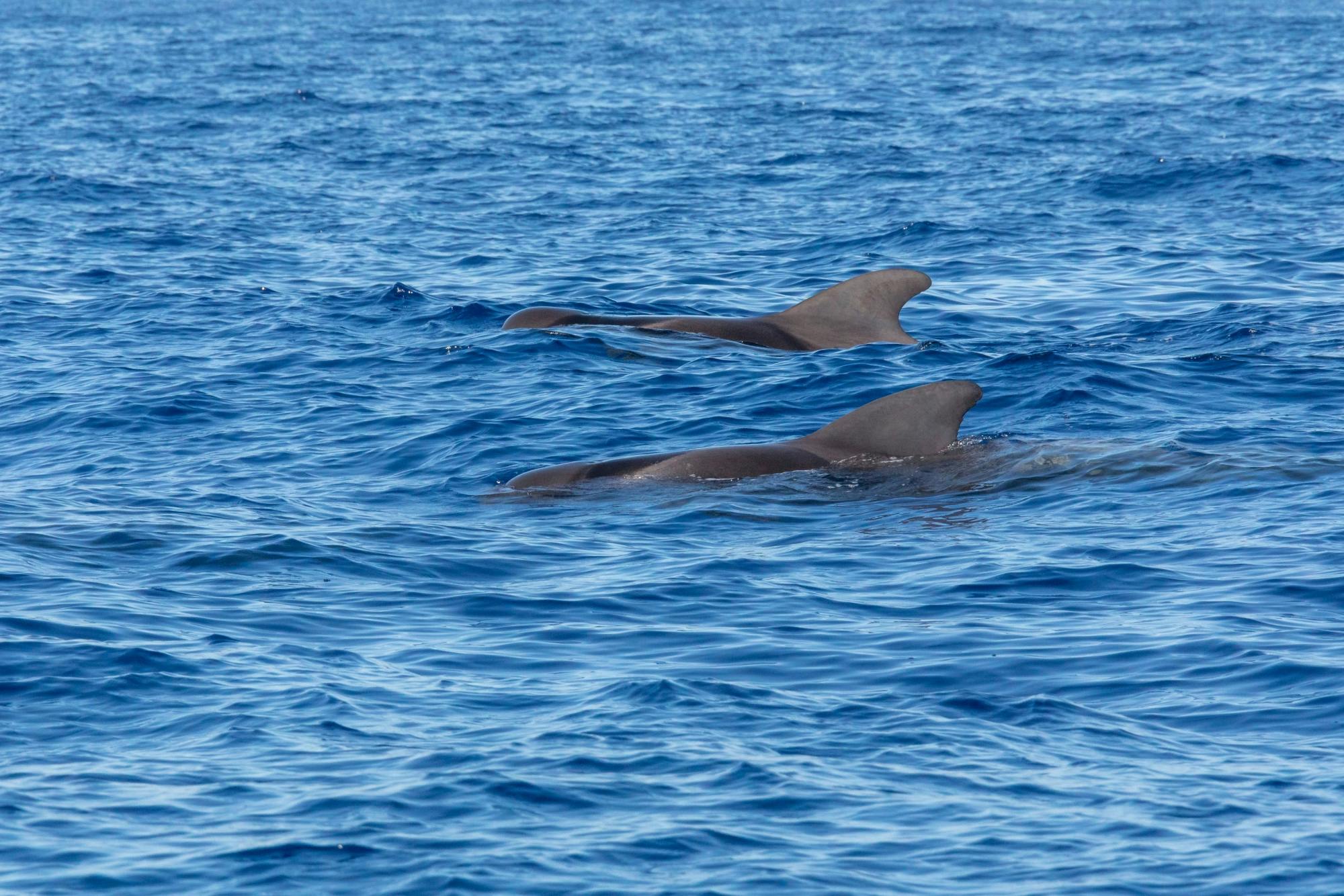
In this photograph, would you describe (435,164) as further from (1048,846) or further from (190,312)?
(1048,846)

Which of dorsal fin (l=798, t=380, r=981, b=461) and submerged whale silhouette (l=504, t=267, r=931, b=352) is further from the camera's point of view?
submerged whale silhouette (l=504, t=267, r=931, b=352)

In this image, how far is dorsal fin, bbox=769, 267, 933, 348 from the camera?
70.3ft

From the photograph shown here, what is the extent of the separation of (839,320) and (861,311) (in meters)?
0.30

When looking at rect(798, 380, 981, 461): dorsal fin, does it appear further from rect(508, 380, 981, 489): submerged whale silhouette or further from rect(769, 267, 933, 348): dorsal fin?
rect(769, 267, 933, 348): dorsal fin

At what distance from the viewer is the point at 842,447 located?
16.2m

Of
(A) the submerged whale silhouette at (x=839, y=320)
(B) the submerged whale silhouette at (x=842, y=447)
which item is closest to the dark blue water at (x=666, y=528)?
(B) the submerged whale silhouette at (x=842, y=447)

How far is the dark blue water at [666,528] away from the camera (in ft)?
29.8

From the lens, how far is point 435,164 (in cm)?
3544

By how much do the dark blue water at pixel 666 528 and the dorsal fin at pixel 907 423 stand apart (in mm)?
507

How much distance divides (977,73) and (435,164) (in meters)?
18.1

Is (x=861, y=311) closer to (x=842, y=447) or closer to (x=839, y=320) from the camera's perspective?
(x=839, y=320)

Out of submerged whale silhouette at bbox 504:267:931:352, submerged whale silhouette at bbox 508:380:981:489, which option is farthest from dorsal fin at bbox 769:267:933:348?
submerged whale silhouette at bbox 508:380:981:489

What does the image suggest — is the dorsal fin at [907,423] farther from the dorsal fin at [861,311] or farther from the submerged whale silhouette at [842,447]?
the dorsal fin at [861,311]

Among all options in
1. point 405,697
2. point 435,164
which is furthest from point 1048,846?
point 435,164
